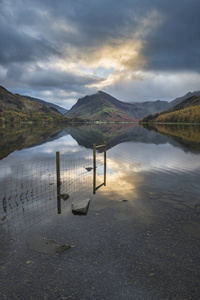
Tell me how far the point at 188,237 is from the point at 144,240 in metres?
2.20

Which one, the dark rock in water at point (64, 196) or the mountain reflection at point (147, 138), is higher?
the mountain reflection at point (147, 138)

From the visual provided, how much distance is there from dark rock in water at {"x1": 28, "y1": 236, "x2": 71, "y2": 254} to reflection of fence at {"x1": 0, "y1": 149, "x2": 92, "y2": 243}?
134 centimetres

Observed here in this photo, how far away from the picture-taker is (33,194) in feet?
49.0

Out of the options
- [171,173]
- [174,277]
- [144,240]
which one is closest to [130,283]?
[174,277]

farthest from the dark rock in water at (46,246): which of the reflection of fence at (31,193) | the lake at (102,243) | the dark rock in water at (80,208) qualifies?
the dark rock in water at (80,208)

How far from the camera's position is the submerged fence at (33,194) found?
35.2 feet

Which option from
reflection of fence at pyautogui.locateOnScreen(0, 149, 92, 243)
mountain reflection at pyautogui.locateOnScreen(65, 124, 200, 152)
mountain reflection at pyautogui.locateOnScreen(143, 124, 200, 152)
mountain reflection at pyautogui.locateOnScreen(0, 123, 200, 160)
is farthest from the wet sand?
mountain reflection at pyautogui.locateOnScreen(143, 124, 200, 152)

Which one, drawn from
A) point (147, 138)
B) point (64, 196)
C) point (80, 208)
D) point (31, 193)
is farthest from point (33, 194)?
point (147, 138)

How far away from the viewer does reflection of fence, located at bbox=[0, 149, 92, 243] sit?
10630mm

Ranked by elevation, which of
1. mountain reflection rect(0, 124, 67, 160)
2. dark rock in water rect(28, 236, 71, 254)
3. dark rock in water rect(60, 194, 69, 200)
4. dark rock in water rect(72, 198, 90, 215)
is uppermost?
mountain reflection rect(0, 124, 67, 160)

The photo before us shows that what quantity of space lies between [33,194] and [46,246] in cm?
718

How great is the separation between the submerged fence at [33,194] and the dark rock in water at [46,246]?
137cm

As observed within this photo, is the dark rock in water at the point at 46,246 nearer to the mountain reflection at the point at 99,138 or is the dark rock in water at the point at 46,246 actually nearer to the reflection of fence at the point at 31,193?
the reflection of fence at the point at 31,193

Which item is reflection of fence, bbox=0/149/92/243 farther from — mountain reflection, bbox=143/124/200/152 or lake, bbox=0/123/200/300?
mountain reflection, bbox=143/124/200/152
